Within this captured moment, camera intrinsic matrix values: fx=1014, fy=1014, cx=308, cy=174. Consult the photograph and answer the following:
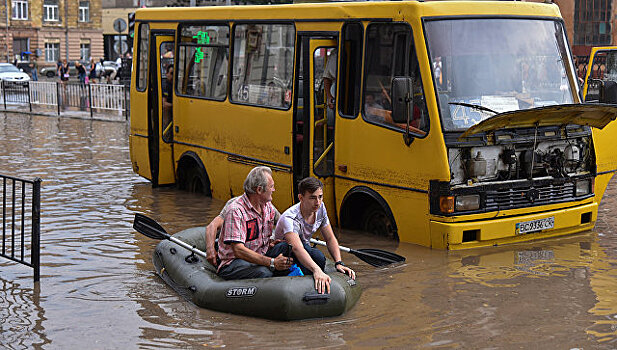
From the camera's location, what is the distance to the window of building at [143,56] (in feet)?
52.6

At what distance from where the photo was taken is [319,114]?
12.0 meters

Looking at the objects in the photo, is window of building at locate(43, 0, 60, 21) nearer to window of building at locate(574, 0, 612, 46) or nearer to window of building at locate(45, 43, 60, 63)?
window of building at locate(45, 43, 60, 63)

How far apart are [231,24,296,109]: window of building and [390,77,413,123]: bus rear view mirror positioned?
7.87ft

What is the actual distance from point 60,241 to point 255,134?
2.91 metres

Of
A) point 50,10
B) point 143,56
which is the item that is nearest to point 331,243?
point 143,56

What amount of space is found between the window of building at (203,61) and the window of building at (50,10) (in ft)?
233

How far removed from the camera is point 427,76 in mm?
10547

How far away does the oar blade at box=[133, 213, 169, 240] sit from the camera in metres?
10.1

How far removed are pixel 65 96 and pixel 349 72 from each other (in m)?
21.4

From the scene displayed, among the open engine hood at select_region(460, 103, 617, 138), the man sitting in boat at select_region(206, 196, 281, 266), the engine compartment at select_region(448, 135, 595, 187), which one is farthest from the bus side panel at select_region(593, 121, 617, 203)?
the man sitting in boat at select_region(206, 196, 281, 266)

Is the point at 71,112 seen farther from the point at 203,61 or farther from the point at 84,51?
the point at 84,51

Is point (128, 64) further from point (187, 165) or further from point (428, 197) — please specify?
point (428, 197)

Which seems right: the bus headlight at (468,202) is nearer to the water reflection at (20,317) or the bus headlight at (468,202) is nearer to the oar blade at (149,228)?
the oar blade at (149,228)

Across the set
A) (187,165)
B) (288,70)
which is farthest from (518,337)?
(187,165)
